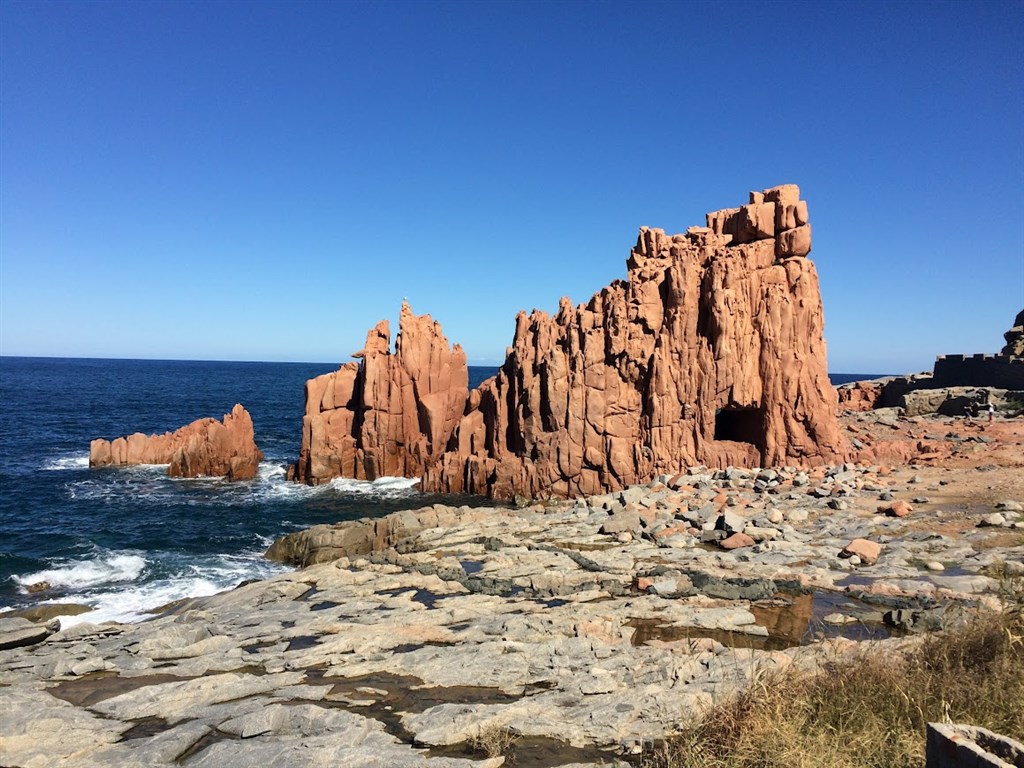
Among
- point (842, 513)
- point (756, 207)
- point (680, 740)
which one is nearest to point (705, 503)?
point (842, 513)

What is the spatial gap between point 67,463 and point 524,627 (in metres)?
48.1

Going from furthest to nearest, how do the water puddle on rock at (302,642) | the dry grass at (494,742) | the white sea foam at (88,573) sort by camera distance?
the white sea foam at (88,573) < the water puddle on rock at (302,642) < the dry grass at (494,742)

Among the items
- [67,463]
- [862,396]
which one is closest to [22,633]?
[67,463]

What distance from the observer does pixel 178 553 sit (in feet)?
90.5

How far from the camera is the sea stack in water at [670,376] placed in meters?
32.1

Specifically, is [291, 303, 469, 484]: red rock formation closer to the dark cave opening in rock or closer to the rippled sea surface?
the rippled sea surface

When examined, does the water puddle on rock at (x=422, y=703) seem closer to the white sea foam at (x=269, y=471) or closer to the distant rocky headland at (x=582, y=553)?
the distant rocky headland at (x=582, y=553)

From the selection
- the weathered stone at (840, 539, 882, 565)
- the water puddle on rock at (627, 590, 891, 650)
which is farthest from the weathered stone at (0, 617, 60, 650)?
the weathered stone at (840, 539, 882, 565)

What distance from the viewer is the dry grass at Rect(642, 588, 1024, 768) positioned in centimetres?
652

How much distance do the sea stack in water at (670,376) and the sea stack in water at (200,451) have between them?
1606 centimetres

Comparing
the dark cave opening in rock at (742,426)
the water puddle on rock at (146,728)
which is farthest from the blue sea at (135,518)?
the dark cave opening in rock at (742,426)

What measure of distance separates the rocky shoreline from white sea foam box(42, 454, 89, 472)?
29.5 meters

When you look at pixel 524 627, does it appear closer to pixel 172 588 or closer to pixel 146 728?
pixel 146 728

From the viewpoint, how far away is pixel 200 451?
45.6 metres
